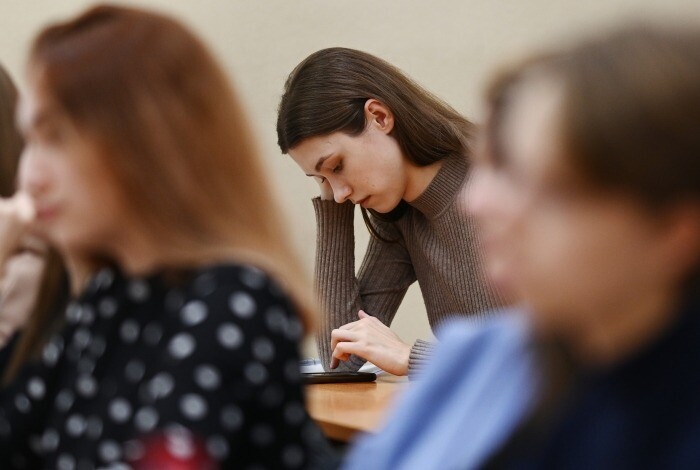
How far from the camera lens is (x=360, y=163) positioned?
235 centimetres

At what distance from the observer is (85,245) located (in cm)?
101

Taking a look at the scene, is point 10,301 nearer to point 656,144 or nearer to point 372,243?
point 656,144

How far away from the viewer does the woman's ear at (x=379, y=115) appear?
2348 mm

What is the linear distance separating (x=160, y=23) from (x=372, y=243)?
5.63 ft

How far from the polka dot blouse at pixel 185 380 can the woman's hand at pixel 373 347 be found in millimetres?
1116

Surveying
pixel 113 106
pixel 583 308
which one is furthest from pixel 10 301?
pixel 583 308

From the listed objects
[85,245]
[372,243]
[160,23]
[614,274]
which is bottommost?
[372,243]

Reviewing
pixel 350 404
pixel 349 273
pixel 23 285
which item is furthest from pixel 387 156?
pixel 23 285

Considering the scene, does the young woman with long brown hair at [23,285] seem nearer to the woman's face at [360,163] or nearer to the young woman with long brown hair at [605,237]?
the young woman with long brown hair at [605,237]

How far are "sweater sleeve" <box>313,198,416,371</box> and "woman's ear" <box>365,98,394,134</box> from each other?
0.29 m

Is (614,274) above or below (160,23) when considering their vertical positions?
below

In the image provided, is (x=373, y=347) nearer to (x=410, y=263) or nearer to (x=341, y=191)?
(x=341, y=191)

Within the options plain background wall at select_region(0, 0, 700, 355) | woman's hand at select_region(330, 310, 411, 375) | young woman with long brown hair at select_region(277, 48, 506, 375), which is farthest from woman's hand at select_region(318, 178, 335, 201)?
plain background wall at select_region(0, 0, 700, 355)

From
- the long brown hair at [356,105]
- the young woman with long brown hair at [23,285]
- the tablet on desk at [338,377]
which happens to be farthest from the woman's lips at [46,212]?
the long brown hair at [356,105]
